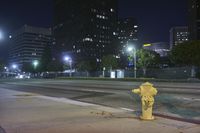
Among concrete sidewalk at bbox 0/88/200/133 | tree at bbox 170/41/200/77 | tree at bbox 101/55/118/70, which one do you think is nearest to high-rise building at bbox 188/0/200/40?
tree at bbox 101/55/118/70

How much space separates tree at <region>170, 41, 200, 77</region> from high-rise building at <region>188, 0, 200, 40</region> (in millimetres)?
91672

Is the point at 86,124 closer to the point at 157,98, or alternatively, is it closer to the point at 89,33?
the point at 157,98

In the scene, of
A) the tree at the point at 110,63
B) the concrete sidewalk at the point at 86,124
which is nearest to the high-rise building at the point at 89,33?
the tree at the point at 110,63

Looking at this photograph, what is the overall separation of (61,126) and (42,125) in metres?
0.63

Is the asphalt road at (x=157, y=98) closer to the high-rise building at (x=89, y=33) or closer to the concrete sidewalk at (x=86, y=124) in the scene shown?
the concrete sidewalk at (x=86, y=124)

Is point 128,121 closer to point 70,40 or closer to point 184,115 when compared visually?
point 184,115

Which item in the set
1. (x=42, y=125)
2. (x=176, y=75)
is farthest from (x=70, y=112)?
(x=176, y=75)

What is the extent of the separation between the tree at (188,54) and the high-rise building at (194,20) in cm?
9167

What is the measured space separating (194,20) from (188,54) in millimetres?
98063

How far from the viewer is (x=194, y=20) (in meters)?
154

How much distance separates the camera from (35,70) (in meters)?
149

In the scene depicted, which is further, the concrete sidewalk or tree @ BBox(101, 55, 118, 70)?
tree @ BBox(101, 55, 118, 70)

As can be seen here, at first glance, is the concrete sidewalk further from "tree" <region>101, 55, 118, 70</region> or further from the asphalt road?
"tree" <region>101, 55, 118, 70</region>

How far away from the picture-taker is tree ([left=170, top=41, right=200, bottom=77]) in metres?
60.9
